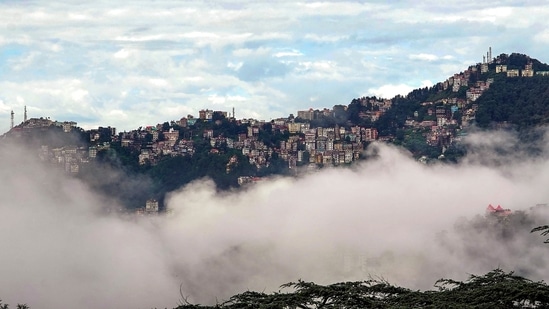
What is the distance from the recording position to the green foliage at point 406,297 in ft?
68.9

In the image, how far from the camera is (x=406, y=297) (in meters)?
23.2

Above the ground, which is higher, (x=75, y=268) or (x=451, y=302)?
(x=451, y=302)

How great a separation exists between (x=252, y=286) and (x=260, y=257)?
97.7 ft

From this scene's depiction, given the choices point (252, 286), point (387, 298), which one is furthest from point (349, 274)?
point (387, 298)

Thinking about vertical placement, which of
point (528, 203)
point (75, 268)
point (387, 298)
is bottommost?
point (75, 268)

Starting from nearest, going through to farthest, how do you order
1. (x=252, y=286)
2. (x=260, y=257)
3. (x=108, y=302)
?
(x=252, y=286)
(x=108, y=302)
(x=260, y=257)

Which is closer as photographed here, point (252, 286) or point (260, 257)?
point (252, 286)

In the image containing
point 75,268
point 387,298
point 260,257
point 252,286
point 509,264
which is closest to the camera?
point 387,298

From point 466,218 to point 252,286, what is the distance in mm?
42350

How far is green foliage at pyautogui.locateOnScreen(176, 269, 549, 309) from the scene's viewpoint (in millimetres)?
21000

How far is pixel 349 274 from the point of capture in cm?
14162

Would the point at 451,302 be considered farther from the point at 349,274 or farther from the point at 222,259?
the point at 222,259

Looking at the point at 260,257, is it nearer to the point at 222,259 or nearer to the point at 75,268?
the point at 222,259

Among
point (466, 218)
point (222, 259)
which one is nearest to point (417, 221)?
point (466, 218)
